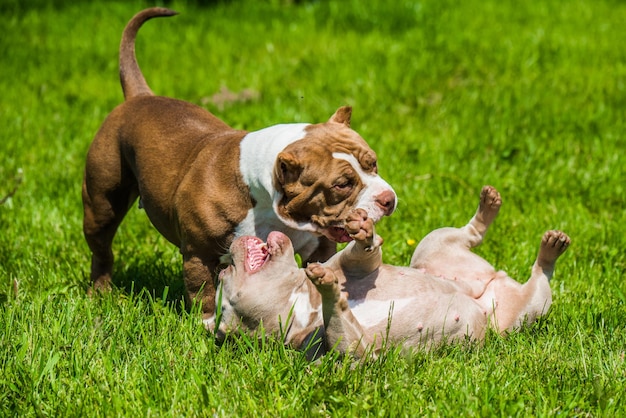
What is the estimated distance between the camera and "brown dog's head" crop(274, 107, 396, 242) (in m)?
3.85

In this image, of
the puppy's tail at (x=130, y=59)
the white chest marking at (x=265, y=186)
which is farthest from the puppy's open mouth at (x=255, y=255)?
the puppy's tail at (x=130, y=59)

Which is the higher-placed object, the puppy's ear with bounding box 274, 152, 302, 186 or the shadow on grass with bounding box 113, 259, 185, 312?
the puppy's ear with bounding box 274, 152, 302, 186

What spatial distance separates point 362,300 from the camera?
3842 mm

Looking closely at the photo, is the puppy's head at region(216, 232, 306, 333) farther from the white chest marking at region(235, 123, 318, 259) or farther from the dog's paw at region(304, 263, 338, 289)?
the dog's paw at region(304, 263, 338, 289)

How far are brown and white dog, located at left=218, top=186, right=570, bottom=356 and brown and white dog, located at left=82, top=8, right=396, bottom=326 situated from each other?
0.20 metres

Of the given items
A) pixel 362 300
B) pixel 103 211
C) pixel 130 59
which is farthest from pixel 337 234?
pixel 130 59

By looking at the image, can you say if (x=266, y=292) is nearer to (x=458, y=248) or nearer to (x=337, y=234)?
Result: (x=337, y=234)

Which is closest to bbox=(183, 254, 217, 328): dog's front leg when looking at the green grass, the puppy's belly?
the green grass

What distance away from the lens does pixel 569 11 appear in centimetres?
1021

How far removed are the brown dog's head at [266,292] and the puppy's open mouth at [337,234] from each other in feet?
0.82

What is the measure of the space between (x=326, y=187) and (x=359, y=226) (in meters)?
0.35

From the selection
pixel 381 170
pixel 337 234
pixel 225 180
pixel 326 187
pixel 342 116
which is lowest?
pixel 381 170

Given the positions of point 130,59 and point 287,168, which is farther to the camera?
point 130,59

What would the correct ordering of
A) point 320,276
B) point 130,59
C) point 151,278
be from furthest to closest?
point 130,59 < point 151,278 < point 320,276
